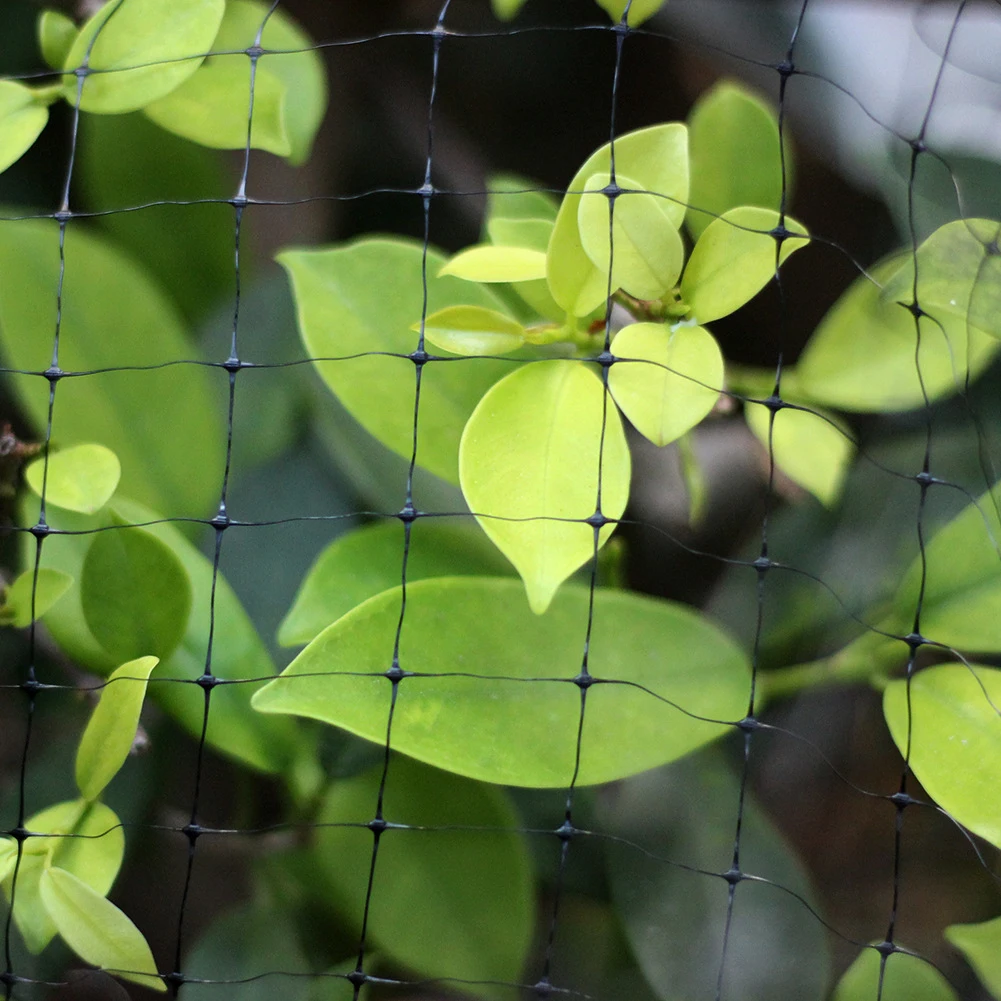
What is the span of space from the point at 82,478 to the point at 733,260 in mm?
227

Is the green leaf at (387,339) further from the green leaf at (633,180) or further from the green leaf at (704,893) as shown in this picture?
the green leaf at (704,893)

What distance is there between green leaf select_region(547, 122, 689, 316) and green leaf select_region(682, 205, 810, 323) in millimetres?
14

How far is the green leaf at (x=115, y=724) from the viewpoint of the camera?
0.31 metres

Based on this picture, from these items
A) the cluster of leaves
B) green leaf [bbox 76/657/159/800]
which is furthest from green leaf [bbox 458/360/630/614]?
green leaf [bbox 76/657/159/800]

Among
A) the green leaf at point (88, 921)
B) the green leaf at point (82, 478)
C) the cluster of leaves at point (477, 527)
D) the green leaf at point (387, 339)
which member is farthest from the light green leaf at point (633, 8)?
the green leaf at point (88, 921)

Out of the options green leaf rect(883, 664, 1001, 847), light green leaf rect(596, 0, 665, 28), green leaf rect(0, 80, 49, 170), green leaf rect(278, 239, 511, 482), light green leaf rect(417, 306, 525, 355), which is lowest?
green leaf rect(883, 664, 1001, 847)

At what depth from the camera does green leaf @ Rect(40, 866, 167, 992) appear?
30cm

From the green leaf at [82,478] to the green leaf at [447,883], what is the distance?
0.16 m

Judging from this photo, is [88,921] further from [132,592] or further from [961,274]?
[961,274]

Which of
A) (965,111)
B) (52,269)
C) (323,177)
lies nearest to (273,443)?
(52,269)

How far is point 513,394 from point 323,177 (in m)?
0.40

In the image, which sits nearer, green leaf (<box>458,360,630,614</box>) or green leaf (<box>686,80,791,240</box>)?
green leaf (<box>458,360,630,614</box>)

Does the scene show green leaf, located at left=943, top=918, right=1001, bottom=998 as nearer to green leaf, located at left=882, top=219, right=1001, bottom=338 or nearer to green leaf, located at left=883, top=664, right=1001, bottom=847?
green leaf, located at left=883, top=664, right=1001, bottom=847

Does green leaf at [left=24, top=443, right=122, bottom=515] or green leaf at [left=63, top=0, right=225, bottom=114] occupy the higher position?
green leaf at [left=63, top=0, right=225, bottom=114]
